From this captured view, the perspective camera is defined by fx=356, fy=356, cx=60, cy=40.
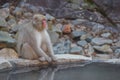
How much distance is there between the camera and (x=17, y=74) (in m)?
5.60

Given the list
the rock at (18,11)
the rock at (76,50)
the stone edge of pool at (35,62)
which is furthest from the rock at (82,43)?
the rock at (18,11)

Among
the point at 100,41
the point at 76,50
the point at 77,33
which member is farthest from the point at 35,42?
the point at 77,33

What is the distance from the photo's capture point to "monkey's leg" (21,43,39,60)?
627cm

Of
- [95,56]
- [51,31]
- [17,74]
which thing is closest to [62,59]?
[17,74]

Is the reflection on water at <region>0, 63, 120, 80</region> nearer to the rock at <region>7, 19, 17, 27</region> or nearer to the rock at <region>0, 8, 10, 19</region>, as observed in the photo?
the rock at <region>7, 19, 17, 27</region>

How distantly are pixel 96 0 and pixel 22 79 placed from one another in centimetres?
557

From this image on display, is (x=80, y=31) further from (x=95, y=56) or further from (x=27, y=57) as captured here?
(x=27, y=57)

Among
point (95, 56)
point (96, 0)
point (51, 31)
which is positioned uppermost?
point (96, 0)

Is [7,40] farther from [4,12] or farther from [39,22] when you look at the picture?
[4,12]

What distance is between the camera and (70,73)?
5707 millimetres

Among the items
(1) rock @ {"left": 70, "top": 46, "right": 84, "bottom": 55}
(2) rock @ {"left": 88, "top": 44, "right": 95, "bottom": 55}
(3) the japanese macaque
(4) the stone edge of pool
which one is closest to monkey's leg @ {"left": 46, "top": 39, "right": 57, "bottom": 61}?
(3) the japanese macaque

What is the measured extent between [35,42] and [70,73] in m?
0.90

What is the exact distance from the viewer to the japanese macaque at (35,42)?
618 centimetres

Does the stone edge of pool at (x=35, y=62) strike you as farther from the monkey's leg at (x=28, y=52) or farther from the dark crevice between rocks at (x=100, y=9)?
the dark crevice between rocks at (x=100, y=9)
